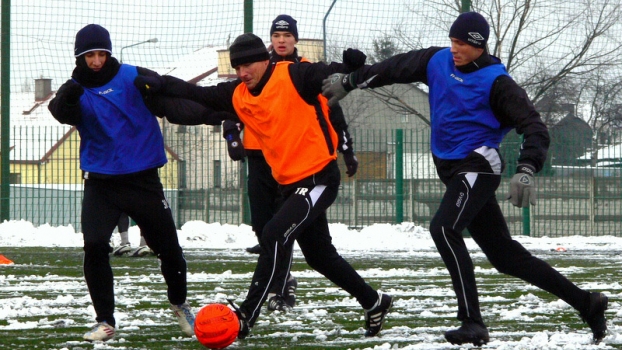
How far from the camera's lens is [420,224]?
16641 mm

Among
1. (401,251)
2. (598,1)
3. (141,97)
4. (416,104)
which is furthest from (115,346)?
(598,1)

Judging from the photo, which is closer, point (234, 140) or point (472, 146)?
point (472, 146)

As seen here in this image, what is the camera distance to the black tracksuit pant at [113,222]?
5738mm

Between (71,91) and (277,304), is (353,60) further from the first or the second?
(277,304)

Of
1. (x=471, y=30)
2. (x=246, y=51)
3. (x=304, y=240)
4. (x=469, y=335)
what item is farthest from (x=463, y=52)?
(x=469, y=335)

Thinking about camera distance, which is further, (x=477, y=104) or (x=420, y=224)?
(x=420, y=224)

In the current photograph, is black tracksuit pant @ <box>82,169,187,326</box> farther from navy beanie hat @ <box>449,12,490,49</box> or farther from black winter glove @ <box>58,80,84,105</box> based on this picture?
navy beanie hat @ <box>449,12,490,49</box>

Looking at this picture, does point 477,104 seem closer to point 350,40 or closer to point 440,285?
point 440,285

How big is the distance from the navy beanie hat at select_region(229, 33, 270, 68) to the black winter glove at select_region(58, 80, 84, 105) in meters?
0.89

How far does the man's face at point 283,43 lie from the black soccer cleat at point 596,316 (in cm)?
282

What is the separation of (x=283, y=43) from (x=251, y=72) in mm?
1604

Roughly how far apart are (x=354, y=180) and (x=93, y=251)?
37.2ft

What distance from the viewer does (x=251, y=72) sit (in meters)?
5.55

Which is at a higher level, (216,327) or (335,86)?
(335,86)
